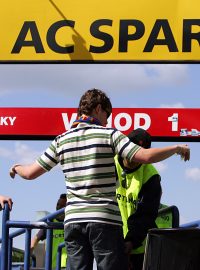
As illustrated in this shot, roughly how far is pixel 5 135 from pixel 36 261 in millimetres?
1745

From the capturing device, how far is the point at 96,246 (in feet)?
14.9

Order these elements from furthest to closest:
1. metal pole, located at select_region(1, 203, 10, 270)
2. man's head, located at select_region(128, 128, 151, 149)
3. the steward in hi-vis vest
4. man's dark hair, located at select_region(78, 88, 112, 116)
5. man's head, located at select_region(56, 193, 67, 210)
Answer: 1. man's head, located at select_region(56, 193, 67, 210)
2. metal pole, located at select_region(1, 203, 10, 270)
3. man's head, located at select_region(128, 128, 151, 149)
4. the steward in hi-vis vest
5. man's dark hair, located at select_region(78, 88, 112, 116)

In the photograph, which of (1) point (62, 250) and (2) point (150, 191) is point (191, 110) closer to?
(1) point (62, 250)

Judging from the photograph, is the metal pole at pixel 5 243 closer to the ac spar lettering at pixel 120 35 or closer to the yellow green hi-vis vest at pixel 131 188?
the yellow green hi-vis vest at pixel 131 188

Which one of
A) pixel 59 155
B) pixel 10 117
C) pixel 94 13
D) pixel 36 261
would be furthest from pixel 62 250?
pixel 59 155

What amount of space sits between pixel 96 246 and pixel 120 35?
5.66m

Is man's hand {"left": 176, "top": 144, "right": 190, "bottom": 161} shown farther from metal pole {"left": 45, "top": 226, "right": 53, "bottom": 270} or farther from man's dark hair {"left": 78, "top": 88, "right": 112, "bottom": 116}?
metal pole {"left": 45, "top": 226, "right": 53, "bottom": 270}

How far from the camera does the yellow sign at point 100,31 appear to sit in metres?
9.80

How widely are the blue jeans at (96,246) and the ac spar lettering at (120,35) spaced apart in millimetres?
5482

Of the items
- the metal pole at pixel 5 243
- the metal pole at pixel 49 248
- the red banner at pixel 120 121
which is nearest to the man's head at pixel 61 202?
the red banner at pixel 120 121

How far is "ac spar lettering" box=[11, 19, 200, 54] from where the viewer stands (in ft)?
32.1

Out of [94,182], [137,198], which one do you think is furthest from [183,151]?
[137,198]

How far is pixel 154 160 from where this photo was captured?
4.51 meters

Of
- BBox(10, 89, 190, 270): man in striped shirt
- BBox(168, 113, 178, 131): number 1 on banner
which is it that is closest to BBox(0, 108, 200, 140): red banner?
BBox(168, 113, 178, 131): number 1 on banner
